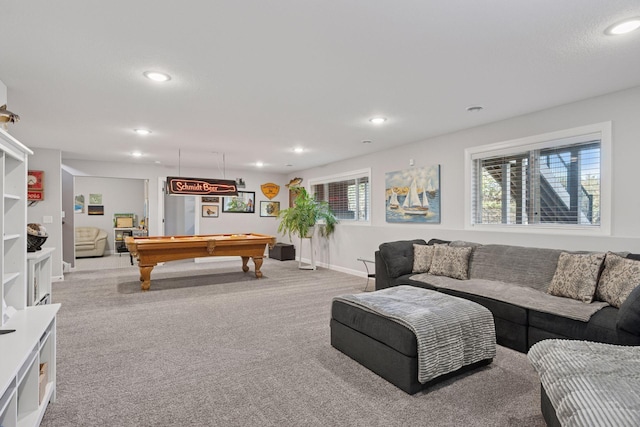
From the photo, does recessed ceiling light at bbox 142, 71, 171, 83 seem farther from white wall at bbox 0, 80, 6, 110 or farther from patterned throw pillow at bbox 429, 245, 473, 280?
patterned throw pillow at bbox 429, 245, 473, 280

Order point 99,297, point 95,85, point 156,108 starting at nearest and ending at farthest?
point 95,85 → point 156,108 → point 99,297

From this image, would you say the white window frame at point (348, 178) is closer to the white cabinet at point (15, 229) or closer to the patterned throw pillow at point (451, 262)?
the patterned throw pillow at point (451, 262)

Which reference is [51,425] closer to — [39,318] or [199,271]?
[39,318]

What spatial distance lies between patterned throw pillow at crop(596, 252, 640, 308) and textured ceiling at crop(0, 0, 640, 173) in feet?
5.12

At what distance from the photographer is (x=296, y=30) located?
2133 mm

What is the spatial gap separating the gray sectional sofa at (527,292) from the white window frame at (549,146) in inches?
14.4

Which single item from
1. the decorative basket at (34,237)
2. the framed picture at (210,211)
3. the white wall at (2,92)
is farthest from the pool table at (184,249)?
the framed picture at (210,211)

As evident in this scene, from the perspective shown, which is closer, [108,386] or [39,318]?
[39,318]

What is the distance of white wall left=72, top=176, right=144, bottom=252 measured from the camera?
9.56 m

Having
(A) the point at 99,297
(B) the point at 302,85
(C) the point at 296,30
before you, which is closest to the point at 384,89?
(B) the point at 302,85

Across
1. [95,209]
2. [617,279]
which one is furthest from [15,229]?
[95,209]

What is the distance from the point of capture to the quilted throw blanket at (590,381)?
1.34 meters

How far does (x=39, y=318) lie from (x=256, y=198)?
719 centimetres

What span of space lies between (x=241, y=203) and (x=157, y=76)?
6.19m
